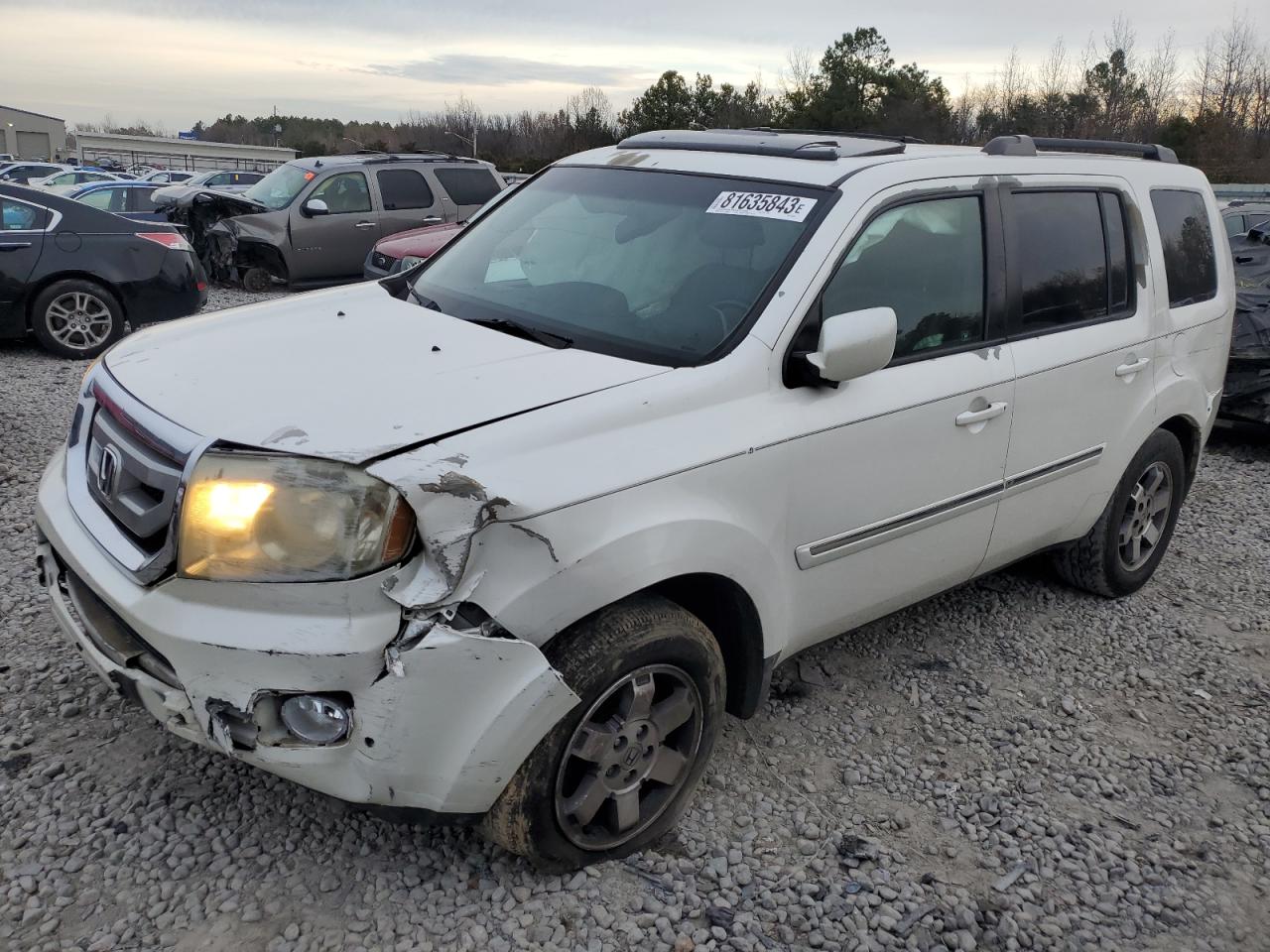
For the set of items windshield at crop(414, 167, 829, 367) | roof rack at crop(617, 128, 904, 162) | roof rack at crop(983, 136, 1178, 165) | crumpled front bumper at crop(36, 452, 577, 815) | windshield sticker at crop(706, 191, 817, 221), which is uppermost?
roof rack at crop(983, 136, 1178, 165)

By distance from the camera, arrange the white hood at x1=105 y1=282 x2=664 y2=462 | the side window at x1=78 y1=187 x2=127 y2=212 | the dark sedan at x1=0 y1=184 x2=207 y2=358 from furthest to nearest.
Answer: the side window at x1=78 y1=187 x2=127 y2=212 < the dark sedan at x1=0 y1=184 x2=207 y2=358 < the white hood at x1=105 y1=282 x2=664 y2=462

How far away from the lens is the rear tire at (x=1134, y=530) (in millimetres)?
4430

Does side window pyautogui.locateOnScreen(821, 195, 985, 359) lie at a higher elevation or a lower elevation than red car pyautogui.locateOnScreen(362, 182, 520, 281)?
higher

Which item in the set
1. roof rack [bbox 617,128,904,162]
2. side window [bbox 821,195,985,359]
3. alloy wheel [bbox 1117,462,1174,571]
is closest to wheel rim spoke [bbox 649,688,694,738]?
side window [bbox 821,195,985,359]

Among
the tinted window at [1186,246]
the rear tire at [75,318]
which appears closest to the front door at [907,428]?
the tinted window at [1186,246]

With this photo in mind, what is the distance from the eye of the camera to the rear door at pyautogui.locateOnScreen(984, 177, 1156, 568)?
144 inches

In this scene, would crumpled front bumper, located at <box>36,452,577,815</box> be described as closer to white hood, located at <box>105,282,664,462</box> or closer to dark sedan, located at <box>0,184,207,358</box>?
white hood, located at <box>105,282,664,462</box>

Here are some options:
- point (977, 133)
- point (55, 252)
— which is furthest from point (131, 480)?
point (977, 133)

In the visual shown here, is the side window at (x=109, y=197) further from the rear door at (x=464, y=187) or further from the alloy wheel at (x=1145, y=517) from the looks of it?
the alloy wheel at (x=1145, y=517)

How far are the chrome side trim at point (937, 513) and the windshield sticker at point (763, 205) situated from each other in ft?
3.23

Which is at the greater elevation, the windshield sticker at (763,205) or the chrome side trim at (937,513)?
the windshield sticker at (763,205)

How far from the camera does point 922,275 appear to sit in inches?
131

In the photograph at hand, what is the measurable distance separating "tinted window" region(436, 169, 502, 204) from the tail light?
5.03 meters

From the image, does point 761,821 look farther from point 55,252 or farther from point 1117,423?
point 55,252
